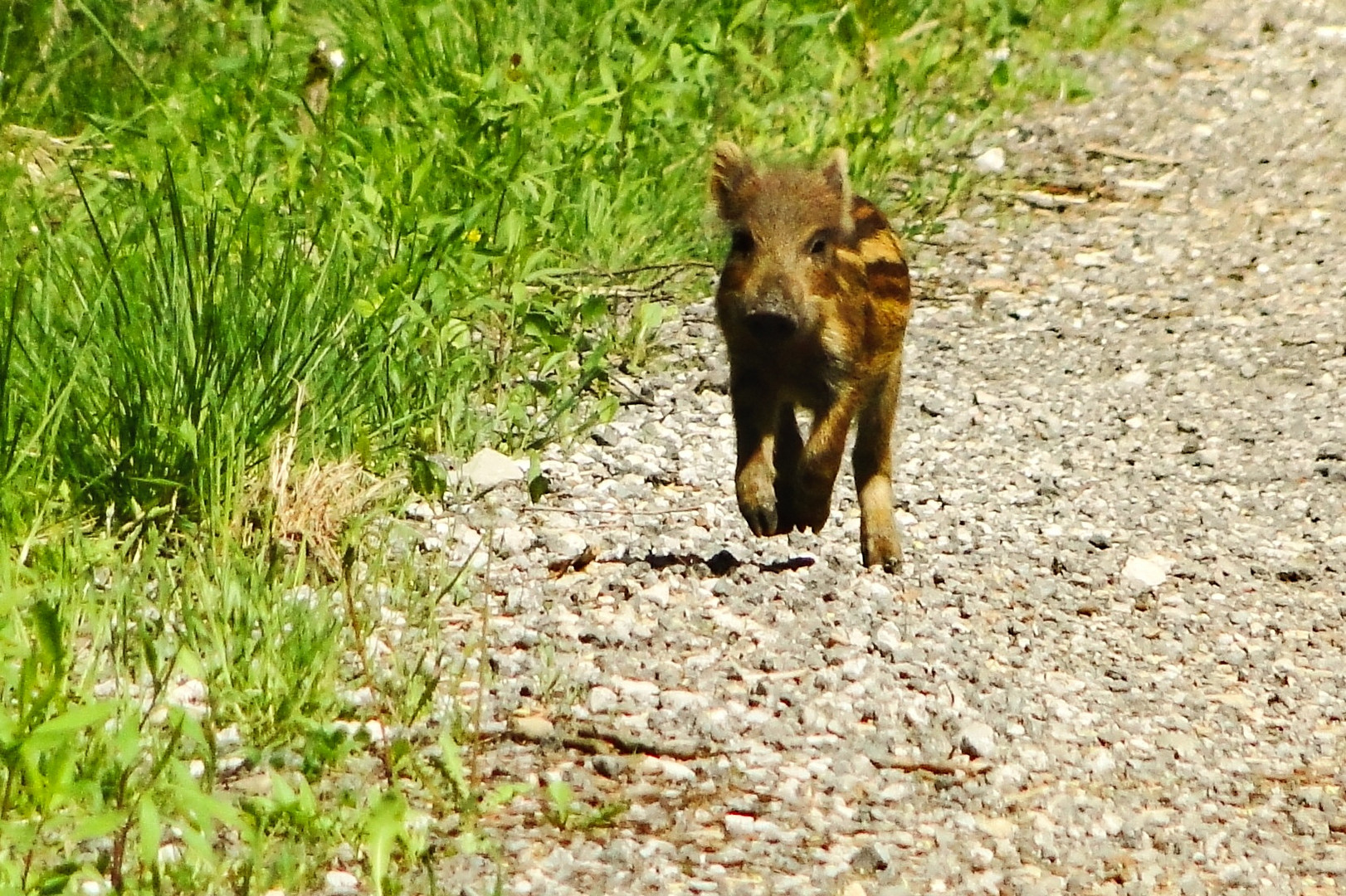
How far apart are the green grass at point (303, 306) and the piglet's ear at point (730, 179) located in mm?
780

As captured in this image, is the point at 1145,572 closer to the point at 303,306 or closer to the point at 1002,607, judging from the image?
the point at 1002,607

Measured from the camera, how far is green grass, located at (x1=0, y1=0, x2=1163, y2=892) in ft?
12.6

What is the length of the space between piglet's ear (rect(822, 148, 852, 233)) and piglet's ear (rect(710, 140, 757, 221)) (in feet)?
0.69

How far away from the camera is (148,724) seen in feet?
13.4

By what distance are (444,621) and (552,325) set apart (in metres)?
2.11

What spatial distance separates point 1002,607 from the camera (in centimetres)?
532

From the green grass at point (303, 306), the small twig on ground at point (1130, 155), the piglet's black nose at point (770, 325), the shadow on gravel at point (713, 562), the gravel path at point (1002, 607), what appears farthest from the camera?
the small twig on ground at point (1130, 155)

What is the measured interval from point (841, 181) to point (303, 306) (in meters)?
1.58

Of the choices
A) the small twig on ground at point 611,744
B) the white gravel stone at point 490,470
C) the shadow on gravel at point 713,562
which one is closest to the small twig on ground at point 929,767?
the small twig on ground at point 611,744

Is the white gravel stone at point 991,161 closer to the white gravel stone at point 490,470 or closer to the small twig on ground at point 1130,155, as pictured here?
the small twig on ground at point 1130,155

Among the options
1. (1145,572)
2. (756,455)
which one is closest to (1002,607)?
(1145,572)

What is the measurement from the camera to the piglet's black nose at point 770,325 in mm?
5500

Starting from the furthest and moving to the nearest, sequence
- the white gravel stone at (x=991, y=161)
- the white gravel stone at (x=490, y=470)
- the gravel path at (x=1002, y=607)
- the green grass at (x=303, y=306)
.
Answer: the white gravel stone at (x=991, y=161) → the white gravel stone at (x=490, y=470) → the gravel path at (x=1002, y=607) → the green grass at (x=303, y=306)

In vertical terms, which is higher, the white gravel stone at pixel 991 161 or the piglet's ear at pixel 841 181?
the piglet's ear at pixel 841 181
